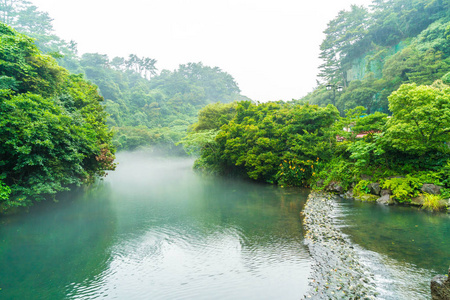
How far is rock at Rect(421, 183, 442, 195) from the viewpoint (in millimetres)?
10758

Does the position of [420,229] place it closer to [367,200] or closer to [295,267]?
[367,200]

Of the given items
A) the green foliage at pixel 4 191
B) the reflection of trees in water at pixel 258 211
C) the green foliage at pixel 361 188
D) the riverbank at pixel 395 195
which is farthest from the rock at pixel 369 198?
the green foliage at pixel 4 191

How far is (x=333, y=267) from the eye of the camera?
5996 millimetres

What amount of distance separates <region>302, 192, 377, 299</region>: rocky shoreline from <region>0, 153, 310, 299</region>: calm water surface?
29 centimetres

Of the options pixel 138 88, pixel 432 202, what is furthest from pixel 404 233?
pixel 138 88

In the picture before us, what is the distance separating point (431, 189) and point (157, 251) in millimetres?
10921

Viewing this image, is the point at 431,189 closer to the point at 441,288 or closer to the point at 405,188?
the point at 405,188

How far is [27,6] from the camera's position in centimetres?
5125

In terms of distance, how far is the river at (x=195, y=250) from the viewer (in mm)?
5598

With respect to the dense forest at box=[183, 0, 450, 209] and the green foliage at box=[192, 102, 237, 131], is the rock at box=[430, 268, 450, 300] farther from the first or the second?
the green foliage at box=[192, 102, 237, 131]

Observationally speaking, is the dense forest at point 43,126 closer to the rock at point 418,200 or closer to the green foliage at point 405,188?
the green foliage at point 405,188

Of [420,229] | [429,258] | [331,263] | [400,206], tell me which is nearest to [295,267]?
[331,263]

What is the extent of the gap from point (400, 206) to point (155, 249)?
10122mm

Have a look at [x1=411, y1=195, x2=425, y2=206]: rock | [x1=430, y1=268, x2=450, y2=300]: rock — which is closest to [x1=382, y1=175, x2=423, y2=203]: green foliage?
[x1=411, y1=195, x2=425, y2=206]: rock
